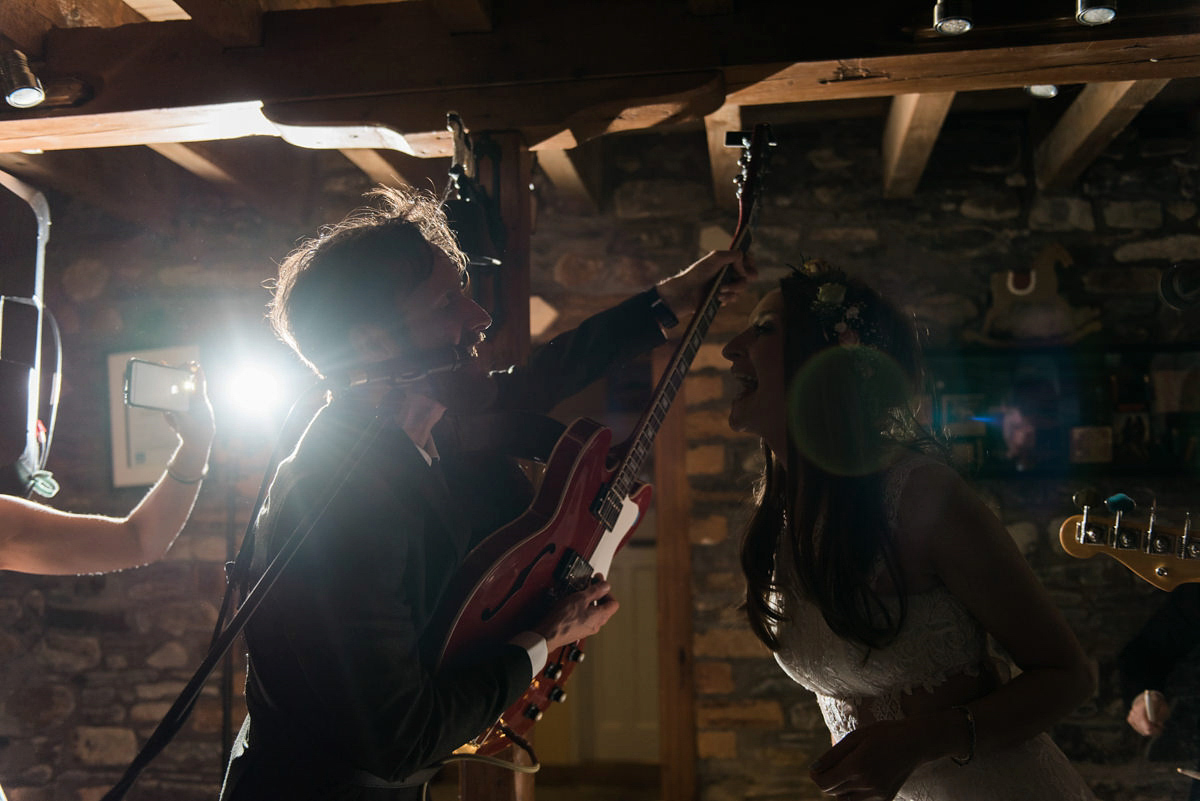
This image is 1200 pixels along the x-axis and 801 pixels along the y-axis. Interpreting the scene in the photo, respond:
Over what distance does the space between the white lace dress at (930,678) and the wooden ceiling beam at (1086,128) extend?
84.4 inches

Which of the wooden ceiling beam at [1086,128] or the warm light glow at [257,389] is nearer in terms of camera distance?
the wooden ceiling beam at [1086,128]

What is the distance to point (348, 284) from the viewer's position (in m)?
1.41

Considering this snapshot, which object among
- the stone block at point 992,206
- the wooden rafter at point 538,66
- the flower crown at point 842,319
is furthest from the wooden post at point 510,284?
the stone block at point 992,206

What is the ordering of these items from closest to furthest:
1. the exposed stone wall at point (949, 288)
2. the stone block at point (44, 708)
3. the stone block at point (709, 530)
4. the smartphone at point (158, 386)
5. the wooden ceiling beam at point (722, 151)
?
the smartphone at point (158, 386) < the wooden ceiling beam at point (722, 151) < the exposed stone wall at point (949, 288) < the stone block at point (709, 530) < the stone block at point (44, 708)

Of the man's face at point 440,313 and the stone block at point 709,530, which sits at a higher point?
the man's face at point 440,313

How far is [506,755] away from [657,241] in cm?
244

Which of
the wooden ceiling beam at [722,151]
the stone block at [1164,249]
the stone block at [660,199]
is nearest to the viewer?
the wooden ceiling beam at [722,151]

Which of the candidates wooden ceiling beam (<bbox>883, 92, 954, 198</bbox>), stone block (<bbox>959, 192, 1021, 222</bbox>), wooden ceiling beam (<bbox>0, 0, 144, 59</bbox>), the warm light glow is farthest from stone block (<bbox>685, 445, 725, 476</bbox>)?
wooden ceiling beam (<bbox>0, 0, 144, 59</bbox>)

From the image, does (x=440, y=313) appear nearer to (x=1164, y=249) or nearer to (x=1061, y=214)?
(x=1061, y=214)

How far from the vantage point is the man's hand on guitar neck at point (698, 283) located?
1.85 metres

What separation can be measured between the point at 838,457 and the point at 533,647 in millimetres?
630

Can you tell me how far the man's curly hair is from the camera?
1409 millimetres

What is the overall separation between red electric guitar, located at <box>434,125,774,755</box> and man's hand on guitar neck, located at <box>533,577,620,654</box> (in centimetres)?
2

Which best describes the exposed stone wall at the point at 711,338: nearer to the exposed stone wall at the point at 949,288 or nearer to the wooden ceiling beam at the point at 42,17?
the exposed stone wall at the point at 949,288
